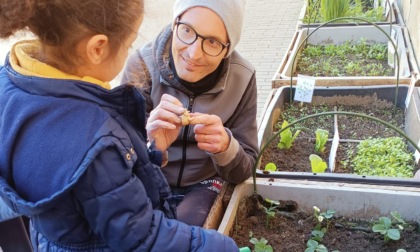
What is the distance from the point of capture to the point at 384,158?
6.79 ft

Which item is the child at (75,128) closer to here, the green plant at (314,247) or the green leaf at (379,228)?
→ the green plant at (314,247)

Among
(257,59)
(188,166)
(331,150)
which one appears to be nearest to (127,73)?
(188,166)

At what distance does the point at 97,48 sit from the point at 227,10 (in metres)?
0.65

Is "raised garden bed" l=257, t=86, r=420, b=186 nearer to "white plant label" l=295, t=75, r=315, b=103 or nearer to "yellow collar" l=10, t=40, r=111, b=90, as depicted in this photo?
"white plant label" l=295, t=75, r=315, b=103

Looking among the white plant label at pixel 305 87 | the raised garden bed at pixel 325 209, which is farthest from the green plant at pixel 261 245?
the white plant label at pixel 305 87

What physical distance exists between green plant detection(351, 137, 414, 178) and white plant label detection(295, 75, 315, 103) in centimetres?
40

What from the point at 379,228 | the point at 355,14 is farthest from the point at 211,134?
the point at 355,14

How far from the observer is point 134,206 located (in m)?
0.81

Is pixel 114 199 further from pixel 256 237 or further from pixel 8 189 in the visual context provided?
pixel 256 237

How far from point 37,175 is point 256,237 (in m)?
0.97

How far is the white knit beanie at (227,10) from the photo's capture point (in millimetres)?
1336

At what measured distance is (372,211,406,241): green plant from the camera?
1421 mm

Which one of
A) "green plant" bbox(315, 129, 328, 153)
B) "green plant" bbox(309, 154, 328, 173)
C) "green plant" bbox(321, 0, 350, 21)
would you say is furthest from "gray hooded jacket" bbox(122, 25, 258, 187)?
"green plant" bbox(321, 0, 350, 21)

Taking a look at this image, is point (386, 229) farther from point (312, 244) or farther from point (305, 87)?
point (305, 87)
